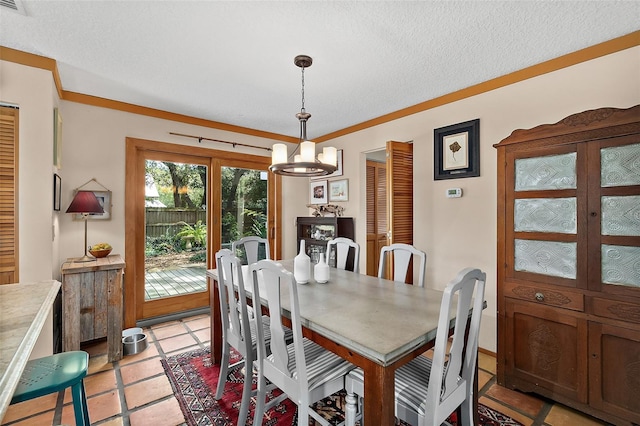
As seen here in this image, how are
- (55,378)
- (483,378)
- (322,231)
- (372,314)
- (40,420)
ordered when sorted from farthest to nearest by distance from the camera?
(322,231)
(483,378)
(40,420)
(372,314)
(55,378)

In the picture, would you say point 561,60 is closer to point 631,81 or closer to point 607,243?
point 631,81

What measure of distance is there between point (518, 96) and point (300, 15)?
2008 mm

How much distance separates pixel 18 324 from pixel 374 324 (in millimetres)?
1497

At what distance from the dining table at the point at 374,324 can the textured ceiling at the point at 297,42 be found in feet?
5.81

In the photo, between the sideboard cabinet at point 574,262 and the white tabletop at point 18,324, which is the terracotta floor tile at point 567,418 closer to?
the sideboard cabinet at point 574,262

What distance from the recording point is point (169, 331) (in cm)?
331

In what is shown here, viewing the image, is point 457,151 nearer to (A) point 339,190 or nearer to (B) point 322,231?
(A) point 339,190

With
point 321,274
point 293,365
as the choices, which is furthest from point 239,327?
point 321,274

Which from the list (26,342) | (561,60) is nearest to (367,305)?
(26,342)

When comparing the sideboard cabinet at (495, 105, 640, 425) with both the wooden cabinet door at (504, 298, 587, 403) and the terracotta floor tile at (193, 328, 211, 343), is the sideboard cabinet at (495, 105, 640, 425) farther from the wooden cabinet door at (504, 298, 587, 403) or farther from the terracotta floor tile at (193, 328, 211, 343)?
the terracotta floor tile at (193, 328, 211, 343)

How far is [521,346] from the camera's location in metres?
2.16

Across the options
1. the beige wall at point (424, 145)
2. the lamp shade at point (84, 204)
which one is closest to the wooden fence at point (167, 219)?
the beige wall at point (424, 145)

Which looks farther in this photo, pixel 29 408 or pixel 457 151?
pixel 457 151

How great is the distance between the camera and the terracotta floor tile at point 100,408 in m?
1.90
